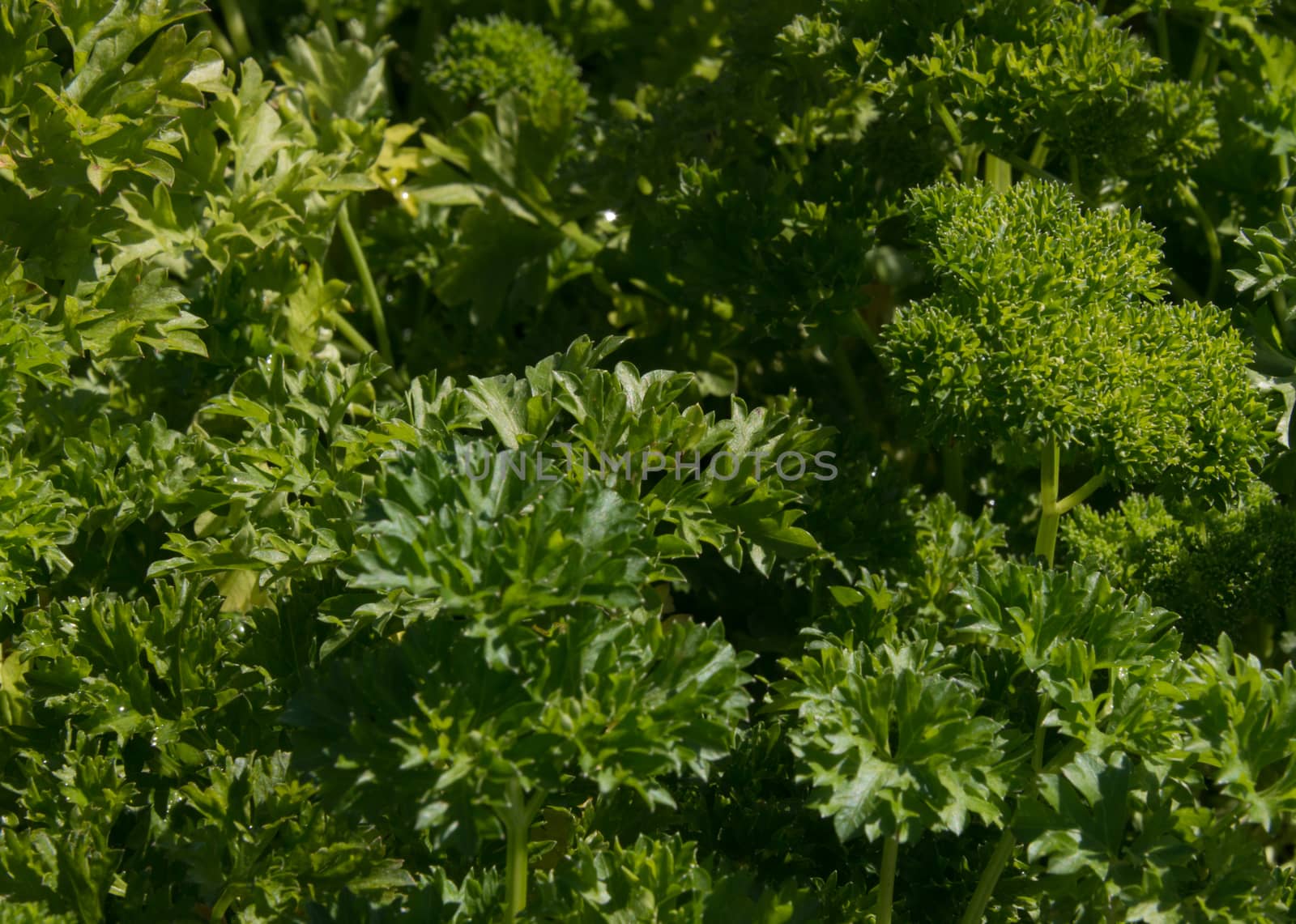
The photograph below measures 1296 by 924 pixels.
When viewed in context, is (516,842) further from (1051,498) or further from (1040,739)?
(1051,498)

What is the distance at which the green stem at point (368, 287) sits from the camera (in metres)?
1.68

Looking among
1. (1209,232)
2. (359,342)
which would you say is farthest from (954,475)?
(359,342)

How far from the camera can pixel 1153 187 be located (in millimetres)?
1596

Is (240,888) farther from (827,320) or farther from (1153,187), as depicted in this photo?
(1153,187)

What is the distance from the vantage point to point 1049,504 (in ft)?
4.28

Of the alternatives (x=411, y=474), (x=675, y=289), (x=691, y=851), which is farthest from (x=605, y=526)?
(x=675, y=289)

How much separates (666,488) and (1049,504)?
1.32 feet

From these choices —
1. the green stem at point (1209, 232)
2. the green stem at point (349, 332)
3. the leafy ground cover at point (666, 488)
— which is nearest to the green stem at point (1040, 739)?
the leafy ground cover at point (666, 488)

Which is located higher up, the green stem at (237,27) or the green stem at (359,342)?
the green stem at (237,27)

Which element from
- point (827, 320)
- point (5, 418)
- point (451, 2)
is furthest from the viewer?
point (451, 2)

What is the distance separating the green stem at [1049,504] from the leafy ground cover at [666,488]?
0.01 m

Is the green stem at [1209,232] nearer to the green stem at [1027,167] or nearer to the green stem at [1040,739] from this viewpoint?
the green stem at [1027,167]

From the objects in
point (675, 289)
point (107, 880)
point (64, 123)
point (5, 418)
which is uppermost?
point (64, 123)

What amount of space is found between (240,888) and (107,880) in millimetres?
111
